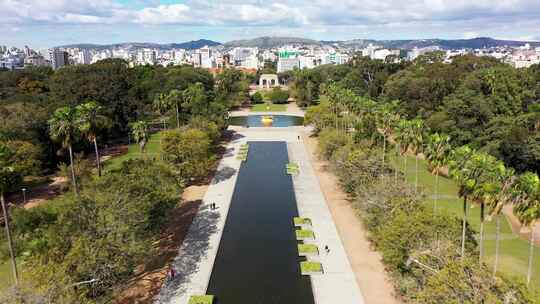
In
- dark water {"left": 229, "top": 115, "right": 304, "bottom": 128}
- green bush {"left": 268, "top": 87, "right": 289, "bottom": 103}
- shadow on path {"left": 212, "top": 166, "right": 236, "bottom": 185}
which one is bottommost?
shadow on path {"left": 212, "top": 166, "right": 236, "bottom": 185}

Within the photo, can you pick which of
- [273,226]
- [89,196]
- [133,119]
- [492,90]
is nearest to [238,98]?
[133,119]

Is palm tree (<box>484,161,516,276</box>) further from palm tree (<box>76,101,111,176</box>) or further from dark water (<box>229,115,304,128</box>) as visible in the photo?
dark water (<box>229,115,304,128</box>)

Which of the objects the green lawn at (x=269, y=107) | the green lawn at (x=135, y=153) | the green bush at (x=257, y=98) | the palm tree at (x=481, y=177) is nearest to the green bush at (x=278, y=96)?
the green lawn at (x=269, y=107)

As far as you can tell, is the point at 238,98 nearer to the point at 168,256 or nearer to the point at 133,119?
the point at 133,119

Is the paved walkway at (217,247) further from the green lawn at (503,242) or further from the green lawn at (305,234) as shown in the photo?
the green lawn at (503,242)

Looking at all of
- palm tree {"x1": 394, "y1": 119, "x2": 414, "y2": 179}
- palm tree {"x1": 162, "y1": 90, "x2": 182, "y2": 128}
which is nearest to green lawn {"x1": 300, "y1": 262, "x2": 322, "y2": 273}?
palm tree {"x1": 394, "y1": 119, "x2": 414, "y2": 179}

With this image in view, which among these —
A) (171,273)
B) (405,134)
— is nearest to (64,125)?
(171,273)

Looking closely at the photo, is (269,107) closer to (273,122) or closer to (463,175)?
(273,122)
